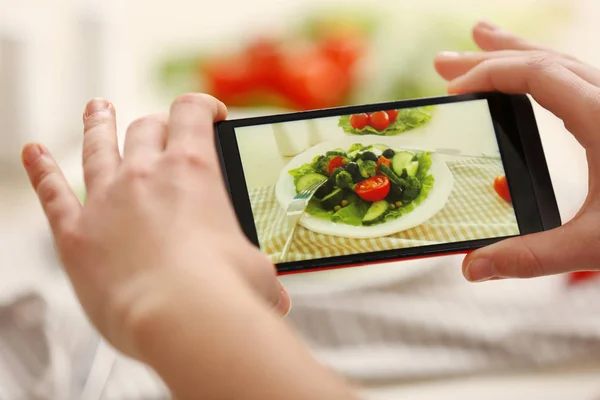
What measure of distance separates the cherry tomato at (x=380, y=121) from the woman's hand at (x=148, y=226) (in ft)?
0.71

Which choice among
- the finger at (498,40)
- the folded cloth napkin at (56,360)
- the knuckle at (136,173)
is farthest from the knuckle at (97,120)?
the finger at (498,40)

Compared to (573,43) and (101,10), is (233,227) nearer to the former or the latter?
(101,10)

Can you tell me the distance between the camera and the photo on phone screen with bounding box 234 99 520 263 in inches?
25.3

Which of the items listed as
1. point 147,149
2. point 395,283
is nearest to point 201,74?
point 395,283

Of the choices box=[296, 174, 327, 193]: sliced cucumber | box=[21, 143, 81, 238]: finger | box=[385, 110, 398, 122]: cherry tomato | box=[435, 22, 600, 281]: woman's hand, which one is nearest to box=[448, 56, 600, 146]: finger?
box=[435, 22, 600, 281]: woman's hand

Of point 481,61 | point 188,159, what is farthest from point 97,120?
point 481,61

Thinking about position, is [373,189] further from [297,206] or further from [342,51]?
[342,51]

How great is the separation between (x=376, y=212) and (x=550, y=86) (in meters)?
0.23

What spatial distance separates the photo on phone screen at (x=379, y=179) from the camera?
0.64 metres

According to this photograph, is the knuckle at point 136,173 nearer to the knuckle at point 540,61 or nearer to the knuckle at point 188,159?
the knuckle at point 188,159

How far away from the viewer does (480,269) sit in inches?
25.4

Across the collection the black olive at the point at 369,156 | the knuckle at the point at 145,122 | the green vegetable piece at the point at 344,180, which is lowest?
the green vegetable piece at the point at 344,180

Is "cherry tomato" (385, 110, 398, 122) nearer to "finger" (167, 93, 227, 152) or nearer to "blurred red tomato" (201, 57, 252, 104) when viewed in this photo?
"finger" (167, 93, 227, 152)

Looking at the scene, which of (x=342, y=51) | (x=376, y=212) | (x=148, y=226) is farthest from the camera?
(x=342, y=51)
